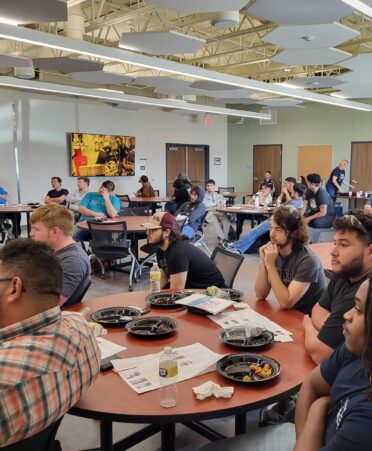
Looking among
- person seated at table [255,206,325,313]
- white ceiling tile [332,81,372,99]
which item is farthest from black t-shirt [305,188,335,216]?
person seated at table [255,206,325,313]

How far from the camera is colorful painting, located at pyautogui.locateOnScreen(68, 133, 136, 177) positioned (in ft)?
37.0

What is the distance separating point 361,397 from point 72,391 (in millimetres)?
834

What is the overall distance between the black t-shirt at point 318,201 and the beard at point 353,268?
5.05 metres

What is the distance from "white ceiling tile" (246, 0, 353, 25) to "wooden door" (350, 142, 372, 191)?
8.71 meters

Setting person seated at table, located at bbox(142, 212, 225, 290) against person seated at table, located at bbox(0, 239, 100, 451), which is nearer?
person seated at table, located at bbox(0, 239, 100, 451)

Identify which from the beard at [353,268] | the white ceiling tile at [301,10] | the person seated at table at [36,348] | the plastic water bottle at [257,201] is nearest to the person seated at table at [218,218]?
the plastic water bottle at [257,201]

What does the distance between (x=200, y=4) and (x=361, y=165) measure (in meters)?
9.70

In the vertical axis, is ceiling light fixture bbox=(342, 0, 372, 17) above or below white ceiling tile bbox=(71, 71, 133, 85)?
below

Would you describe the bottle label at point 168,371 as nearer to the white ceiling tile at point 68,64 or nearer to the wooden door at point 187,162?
the white ceiling tile at point 68,64

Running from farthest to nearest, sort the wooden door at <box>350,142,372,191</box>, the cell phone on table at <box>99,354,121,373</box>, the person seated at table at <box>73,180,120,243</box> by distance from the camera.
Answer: the wooden door at <box>350,142,372,191</box> < the person seated at table at <box>73,180,120,243</box> < the cell phone on table at <box>99,354,121,373</box>

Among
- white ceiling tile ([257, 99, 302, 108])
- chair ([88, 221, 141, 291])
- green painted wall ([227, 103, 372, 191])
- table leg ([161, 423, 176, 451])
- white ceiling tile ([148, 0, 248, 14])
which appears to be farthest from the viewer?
green painted wall ([227, 103, 372, 191])

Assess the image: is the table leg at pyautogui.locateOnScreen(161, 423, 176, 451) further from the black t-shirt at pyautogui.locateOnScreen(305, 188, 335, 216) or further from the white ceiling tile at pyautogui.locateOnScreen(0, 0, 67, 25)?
the black t-shirt at pyautogui.locateOnScreen(305, 188, 335, 216)

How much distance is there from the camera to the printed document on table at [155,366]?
170cm

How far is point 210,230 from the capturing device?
10.4 metres
